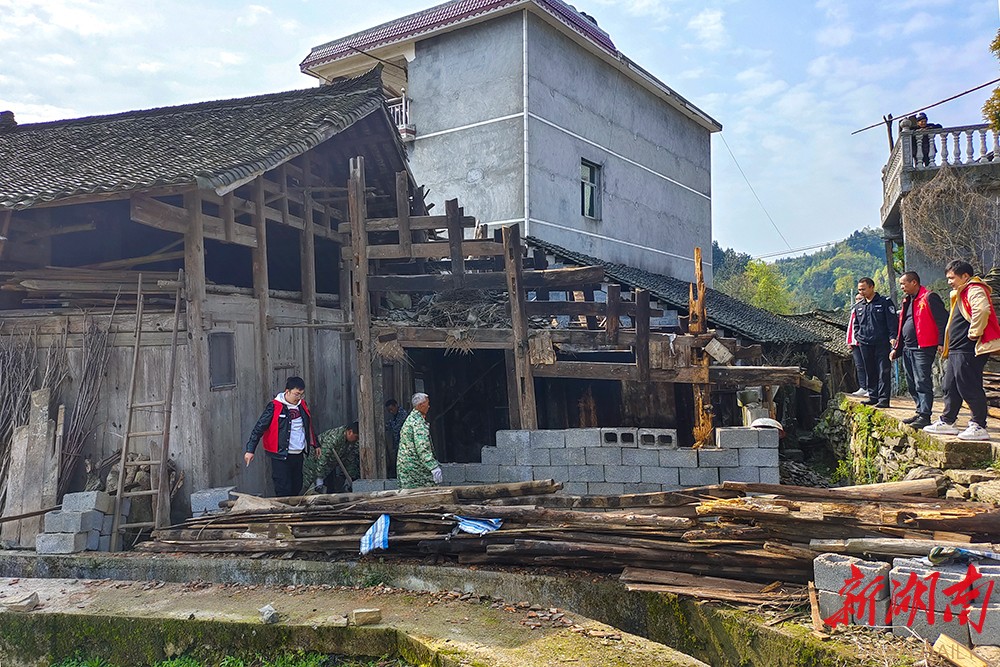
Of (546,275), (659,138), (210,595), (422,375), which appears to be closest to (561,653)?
(210,595)

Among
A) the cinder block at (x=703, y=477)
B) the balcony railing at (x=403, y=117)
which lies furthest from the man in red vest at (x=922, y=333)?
the balcony railing at (x=403, y=117)

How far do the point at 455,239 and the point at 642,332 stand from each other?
8.82 feet

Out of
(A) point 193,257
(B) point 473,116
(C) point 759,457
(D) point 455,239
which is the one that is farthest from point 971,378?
(B) point 473,116

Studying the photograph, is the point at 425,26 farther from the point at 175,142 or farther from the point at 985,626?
the point at 985,626

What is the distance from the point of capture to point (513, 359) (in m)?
8.40

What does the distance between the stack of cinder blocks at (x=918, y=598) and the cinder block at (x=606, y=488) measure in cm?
342

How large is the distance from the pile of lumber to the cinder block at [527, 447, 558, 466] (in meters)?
1.07

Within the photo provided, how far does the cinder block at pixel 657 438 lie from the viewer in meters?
7.82

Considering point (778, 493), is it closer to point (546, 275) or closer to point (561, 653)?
point (561, 653)

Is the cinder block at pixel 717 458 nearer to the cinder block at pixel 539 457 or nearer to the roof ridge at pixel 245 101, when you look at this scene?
the cinder block at pixel 539 457

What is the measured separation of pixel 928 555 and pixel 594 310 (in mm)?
4582

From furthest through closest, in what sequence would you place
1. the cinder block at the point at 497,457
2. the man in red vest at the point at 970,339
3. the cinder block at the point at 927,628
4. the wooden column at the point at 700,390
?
the cinder block at the point at 497,457
the wooden column at the point at 700,390
the man in red vest at the point at 970,339
the cinder block at the point at 927,628

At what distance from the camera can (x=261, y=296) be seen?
368 inches

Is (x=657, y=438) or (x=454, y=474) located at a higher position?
(x=657, y=438)
